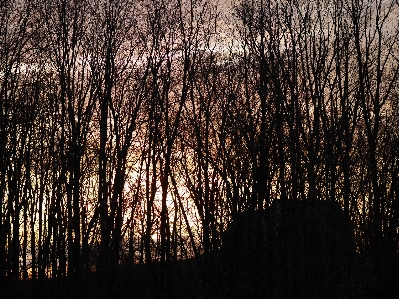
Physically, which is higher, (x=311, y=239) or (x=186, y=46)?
(x=186, y=46)

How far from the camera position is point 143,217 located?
26797 mm

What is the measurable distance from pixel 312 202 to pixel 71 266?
10316 mm

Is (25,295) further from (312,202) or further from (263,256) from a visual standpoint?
(312,202)

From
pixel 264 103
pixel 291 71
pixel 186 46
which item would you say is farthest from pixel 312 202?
pixel 186 46

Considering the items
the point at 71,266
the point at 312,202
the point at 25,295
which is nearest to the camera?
the point at 312,202

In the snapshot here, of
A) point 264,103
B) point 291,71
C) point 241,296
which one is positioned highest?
point 291,71

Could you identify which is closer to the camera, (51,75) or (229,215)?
(229,215)

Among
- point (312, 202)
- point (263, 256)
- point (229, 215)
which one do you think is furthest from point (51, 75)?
point (312, 202)

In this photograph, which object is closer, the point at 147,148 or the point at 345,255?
the point at 345,255

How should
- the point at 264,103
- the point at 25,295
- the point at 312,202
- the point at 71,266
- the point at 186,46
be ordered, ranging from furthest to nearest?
the point at 25,295 → the point at 186,46 → the point at 71,266 → the point at 264,103 → the point at 312,202

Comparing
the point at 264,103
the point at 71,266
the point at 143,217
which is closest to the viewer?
the point at 264,103

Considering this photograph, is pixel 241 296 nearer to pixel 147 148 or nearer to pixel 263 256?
pixel 263 256

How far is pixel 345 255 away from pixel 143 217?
15.0m

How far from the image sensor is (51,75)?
69.6 ft
